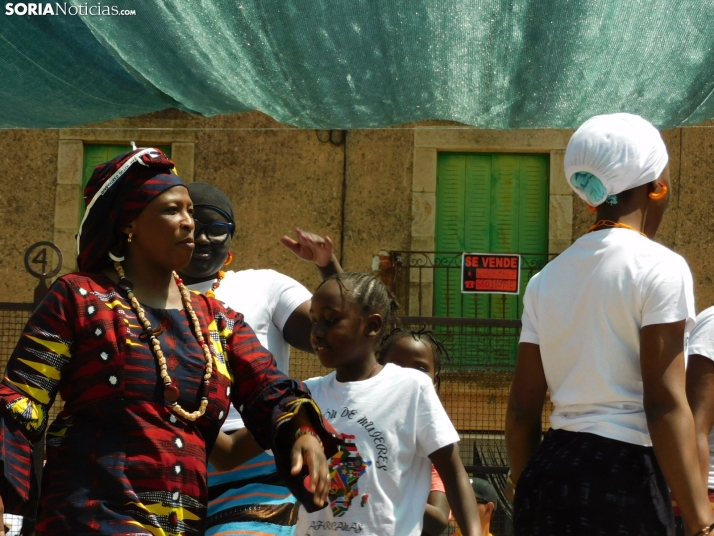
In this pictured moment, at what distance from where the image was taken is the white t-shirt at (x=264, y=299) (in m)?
3.70

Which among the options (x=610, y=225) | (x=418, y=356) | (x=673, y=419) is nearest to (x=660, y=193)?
(x=610, y=225)

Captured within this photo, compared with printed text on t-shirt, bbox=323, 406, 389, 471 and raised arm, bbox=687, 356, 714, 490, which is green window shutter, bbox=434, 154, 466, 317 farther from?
raised arm, bbox=687, 356, 714, 490

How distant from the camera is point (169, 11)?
3.85 metres

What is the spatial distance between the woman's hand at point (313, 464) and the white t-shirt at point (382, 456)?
83cm

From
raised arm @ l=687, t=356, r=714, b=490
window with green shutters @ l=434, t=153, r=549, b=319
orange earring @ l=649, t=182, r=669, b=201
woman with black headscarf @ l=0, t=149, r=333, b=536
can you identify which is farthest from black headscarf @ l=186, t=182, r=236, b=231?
window with green shutters @ l=434, t=153, r=549, b=319

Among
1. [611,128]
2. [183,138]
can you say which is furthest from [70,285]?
[183,138]

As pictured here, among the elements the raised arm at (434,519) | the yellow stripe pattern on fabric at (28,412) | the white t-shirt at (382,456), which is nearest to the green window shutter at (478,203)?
the raised arm at (434,519)

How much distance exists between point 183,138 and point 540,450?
1060cm

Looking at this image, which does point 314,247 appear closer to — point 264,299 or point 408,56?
point 264,299

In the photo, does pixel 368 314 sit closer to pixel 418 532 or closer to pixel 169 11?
pixel 418 532

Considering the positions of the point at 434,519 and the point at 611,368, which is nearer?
the point at 611,368

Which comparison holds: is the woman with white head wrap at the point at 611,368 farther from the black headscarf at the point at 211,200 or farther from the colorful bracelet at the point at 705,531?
the black headscarf at the point at 211,200

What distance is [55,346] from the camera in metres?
2.48

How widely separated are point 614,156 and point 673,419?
2.28 feet
